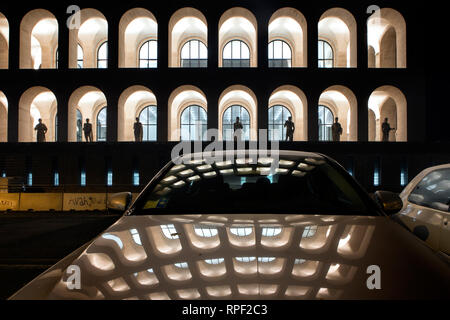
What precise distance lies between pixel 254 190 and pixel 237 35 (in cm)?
3131

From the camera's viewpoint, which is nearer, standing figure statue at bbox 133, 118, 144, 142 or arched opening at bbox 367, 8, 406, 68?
standing figure statue at bbox 133, 118, 144, 142

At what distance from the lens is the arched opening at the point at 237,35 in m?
27.0

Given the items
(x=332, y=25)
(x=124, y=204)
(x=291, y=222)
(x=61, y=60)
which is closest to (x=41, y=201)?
(x=61, y=60)

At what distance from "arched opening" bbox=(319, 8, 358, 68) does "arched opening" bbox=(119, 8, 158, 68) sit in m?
14.1

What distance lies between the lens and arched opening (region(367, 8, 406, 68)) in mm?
26391

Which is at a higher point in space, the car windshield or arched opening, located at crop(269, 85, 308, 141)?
arched opening, located at crop(269, 85, 308, 141)

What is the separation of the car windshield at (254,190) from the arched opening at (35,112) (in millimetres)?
27312

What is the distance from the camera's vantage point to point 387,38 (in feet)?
98.3

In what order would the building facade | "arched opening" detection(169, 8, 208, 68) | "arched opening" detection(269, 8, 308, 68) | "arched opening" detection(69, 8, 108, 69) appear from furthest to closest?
"arched opening" detection(169, 8, 208, 68) → "arched opening" detection(69, 8, 108, 69) → "arched opening" detection(269, 8, 308, 68) → the building facade

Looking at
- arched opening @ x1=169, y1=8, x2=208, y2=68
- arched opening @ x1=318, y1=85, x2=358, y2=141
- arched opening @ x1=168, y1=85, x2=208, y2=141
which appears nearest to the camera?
arched opening @ x1=169, y1=8, x2=208, y2=68

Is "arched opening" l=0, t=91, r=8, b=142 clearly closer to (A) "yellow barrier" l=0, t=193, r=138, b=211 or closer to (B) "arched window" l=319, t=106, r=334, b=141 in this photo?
(A) "yellow barrier" l=0, t=193, r=138, b=211

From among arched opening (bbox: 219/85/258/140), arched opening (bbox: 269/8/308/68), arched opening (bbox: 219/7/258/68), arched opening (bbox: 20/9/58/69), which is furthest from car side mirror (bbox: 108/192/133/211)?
arched opening (bbox: 219/85/258/140)

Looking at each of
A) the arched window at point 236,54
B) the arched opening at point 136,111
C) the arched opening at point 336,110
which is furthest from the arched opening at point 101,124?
the arched opening at point 336,110

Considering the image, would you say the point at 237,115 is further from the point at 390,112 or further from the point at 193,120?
the point at 390,112
